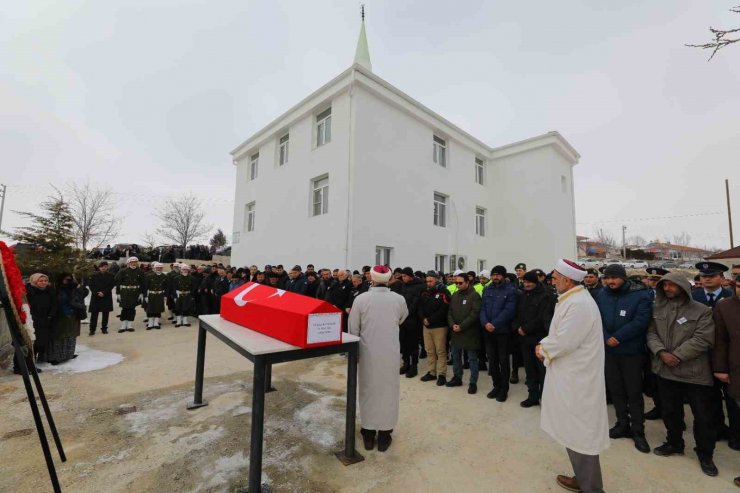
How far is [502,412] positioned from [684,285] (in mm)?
2378

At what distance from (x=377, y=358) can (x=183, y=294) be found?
842 centimetres

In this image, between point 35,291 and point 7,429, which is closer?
point 7,429

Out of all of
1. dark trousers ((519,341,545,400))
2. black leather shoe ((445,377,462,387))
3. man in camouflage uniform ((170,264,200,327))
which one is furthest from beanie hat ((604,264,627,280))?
man in camouflage uniform ((170,264,200,327))

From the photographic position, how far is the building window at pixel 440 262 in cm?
1450

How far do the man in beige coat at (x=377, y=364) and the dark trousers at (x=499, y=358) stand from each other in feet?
6.91

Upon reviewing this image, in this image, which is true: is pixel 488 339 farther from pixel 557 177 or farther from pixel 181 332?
pixel 557 177

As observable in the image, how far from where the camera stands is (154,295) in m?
9.25

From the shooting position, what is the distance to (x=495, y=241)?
17281mm

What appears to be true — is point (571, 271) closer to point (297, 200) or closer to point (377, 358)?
point (377, 358)

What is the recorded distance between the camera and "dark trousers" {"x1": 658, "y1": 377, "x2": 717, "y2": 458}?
299cm

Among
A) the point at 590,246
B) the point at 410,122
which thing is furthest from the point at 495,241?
the point at 590,246

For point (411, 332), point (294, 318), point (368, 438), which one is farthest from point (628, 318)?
point (294, 318)

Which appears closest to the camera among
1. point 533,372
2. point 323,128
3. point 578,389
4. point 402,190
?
point 578,389

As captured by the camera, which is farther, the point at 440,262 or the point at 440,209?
the point at 440,209
